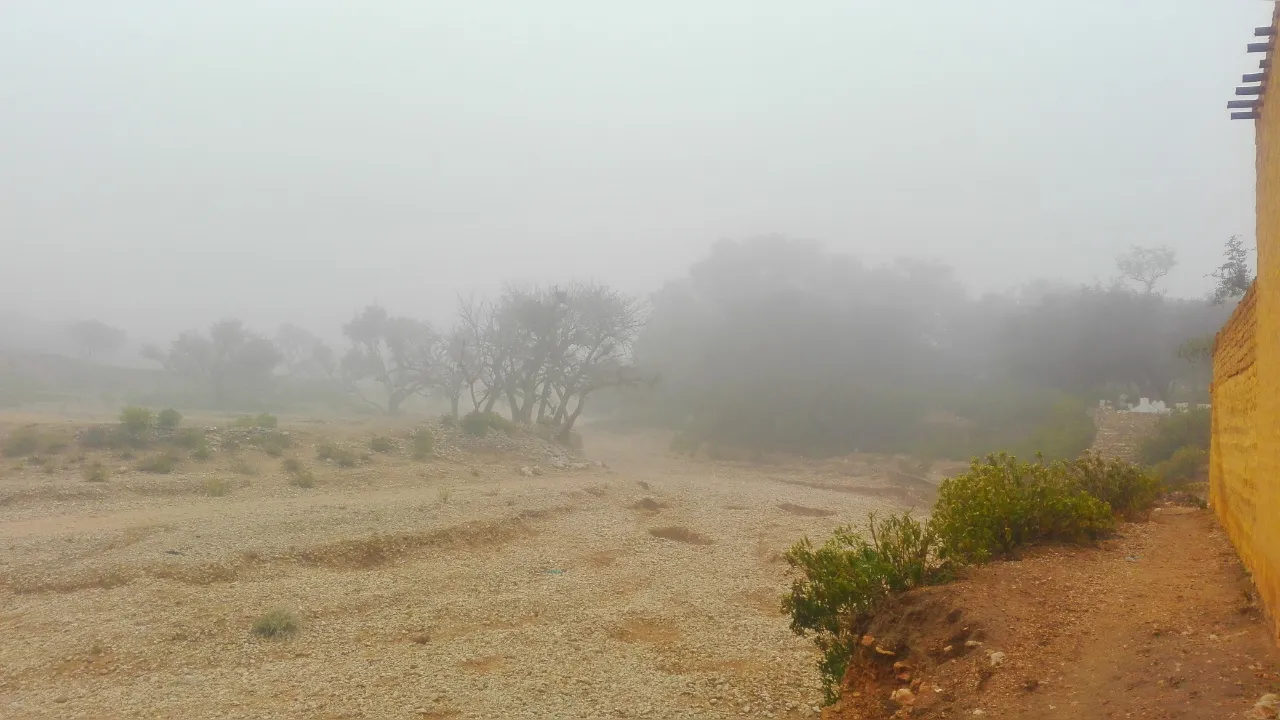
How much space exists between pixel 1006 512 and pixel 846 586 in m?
2.48

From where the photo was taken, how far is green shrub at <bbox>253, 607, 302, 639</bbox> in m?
9.18

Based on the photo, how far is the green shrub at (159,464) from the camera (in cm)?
1890

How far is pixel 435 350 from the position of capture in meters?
42.1

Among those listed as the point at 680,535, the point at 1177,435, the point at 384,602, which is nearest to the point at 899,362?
the point at 1177,435

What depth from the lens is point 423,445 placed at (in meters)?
25.4

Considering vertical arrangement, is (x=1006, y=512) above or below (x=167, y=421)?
above

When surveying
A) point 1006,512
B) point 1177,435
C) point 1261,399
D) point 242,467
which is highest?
point 1261,399

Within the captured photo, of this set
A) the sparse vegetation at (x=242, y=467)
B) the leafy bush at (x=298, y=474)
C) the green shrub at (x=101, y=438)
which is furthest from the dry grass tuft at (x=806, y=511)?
the green shrub at (x=101, y=438)

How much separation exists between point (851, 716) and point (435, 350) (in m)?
39.0

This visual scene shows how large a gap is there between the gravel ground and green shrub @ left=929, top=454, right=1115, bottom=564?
84.9 inches

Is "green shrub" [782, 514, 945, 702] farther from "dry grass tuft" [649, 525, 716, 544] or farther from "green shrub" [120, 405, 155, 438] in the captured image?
"green shrub" [120, 405, 155, 438]

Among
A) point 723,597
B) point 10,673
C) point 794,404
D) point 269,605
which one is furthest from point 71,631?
point 794,404

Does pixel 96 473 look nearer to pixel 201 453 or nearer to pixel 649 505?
pixel 201 453

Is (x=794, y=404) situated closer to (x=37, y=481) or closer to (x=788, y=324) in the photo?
(x=788, y=324)
